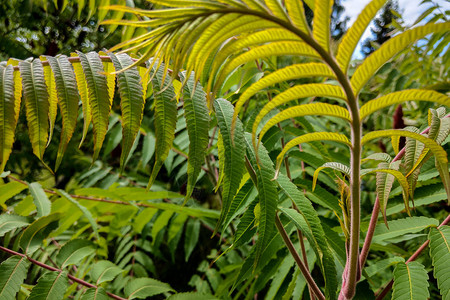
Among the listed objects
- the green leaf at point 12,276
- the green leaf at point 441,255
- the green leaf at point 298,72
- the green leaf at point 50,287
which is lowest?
the green leaf at point 50,287

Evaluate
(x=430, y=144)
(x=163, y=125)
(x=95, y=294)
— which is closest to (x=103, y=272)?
(x=95, y=294)

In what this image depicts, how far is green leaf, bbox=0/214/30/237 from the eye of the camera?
2.61ft

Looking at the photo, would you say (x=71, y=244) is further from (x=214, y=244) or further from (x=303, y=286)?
(x=214, y=244)

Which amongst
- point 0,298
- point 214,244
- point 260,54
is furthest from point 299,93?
point 214,244

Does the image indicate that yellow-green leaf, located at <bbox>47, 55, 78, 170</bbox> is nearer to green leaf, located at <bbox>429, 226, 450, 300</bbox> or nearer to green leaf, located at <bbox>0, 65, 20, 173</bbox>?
green leaf, located at <bbox>0, 65, 20, 173</bbox>

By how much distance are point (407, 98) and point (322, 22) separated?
0.11 meters

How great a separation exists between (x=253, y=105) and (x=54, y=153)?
69.4 inches

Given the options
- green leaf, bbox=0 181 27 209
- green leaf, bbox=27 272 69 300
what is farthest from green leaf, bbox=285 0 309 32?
green leaf, bbox=0 181 27 209

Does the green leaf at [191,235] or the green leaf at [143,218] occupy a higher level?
the green leaf at [143,218]

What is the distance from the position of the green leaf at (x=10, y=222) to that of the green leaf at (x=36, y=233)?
0.03 m

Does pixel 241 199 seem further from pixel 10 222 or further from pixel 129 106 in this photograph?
pixel 10 222

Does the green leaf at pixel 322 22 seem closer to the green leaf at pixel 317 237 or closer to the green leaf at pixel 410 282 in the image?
the green leaf at pixel 317 237

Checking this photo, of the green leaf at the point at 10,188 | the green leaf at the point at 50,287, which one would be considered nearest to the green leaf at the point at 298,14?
the green leaf at the point at 50,287

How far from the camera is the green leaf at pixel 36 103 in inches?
21.8
